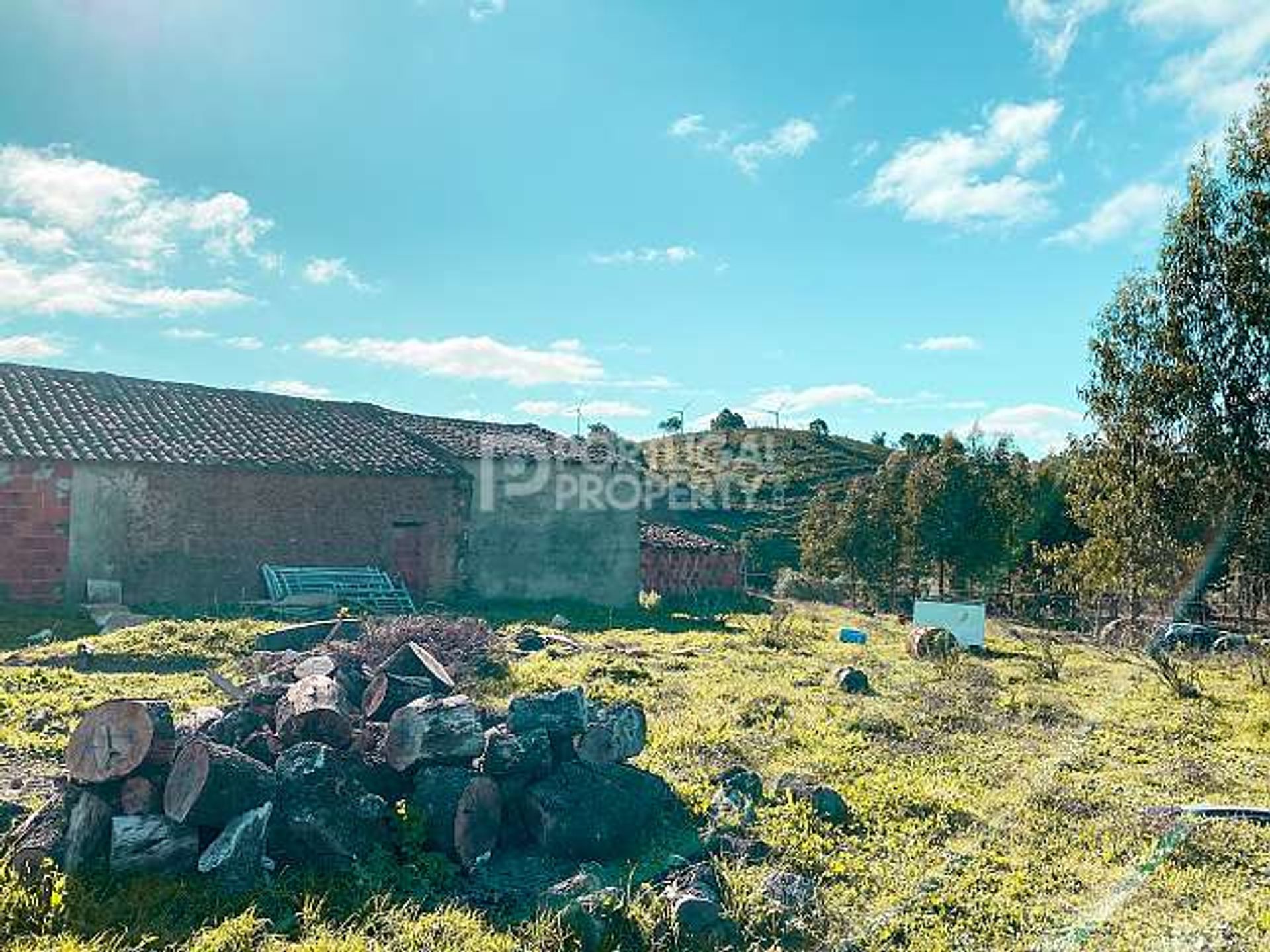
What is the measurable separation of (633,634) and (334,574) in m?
6.68

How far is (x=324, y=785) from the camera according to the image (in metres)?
5.41

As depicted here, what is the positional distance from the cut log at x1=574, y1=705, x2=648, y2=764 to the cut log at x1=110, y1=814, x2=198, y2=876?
2.60 m

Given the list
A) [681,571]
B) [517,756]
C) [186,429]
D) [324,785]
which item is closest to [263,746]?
[324,785]

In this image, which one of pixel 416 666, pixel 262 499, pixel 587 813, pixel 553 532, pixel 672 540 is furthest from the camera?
pixel 672 540

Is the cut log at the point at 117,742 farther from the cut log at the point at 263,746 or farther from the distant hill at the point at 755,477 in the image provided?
the distant hill at the point at 755,477

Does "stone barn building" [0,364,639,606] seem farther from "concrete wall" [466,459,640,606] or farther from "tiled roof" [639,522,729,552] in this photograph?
"tiled roof" [639,522,729,552]

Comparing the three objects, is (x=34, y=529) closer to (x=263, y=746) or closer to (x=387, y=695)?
(x=387, y=695)

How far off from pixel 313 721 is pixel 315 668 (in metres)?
2.62

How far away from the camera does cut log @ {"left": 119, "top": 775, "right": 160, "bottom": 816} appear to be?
16.9 ft

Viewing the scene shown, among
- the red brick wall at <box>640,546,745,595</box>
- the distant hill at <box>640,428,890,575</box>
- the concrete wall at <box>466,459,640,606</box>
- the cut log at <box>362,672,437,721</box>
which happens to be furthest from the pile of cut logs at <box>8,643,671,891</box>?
the distant hill at <box>640,428,890,575</box>

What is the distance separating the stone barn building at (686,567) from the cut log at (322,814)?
21.4 meters

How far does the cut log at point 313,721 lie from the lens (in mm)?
6113

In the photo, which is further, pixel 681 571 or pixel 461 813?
pixel 681 571

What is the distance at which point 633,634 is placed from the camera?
57.7ft
